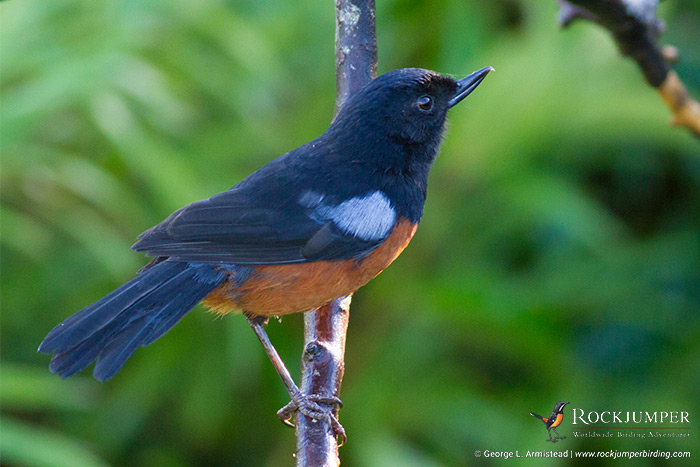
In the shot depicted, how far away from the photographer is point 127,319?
6.94 feet

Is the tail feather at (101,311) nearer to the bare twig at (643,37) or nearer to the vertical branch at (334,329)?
the vertical branch at (334,329)

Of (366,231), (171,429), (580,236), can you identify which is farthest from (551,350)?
(171,429)

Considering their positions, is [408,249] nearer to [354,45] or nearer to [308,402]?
[354,45]

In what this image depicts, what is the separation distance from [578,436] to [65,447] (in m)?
2.36

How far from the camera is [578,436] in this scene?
11.9 feet

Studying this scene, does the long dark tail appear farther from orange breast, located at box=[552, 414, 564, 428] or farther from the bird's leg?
orange breast, located at box=[552, 414, 564, 428]

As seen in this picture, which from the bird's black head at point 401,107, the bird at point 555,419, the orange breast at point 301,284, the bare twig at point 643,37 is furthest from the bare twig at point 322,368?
the bird at point 555,419

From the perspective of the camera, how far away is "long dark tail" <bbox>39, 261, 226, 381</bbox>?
2004 mm

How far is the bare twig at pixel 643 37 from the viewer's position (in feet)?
5.47

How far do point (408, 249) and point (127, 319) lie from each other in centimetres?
215

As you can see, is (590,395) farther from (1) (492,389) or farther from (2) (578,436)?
(1) (492,389)

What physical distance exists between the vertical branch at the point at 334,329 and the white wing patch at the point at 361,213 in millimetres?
315

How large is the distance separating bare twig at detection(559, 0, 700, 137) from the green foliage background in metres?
1.71

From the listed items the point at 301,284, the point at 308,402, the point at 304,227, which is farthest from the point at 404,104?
the point at 308,402
